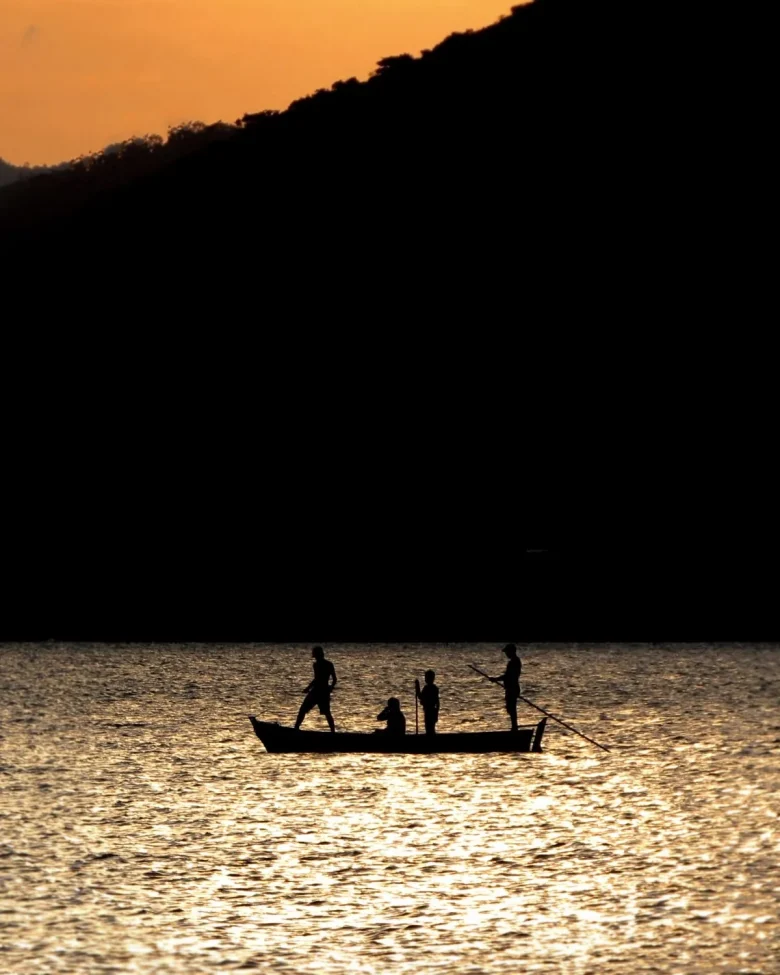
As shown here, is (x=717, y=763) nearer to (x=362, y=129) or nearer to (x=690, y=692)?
(x=690, y=692)

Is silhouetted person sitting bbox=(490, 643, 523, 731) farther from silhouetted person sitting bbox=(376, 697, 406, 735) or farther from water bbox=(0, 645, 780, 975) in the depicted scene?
silhouetted person sitting bbox=(376, 697, 406, 735)

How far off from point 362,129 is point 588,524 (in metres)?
57.7

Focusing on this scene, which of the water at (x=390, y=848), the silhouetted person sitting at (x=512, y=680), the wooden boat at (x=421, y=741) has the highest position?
the silhouetted person sitting at (x=512, y=680)

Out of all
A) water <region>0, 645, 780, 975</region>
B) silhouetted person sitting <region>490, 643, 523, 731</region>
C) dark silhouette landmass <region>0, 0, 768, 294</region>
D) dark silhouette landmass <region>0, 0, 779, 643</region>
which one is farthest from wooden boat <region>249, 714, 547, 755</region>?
dark silhouette landmass <region>0, 0, 768, 294</region>

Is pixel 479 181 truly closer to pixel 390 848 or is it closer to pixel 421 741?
pixel 421 741

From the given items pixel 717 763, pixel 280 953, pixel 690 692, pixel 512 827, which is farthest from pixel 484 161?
pixel 280 953

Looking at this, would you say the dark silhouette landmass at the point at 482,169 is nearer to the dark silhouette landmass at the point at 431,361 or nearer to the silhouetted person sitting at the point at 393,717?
the dark silhouette landmass at the point at 431,361

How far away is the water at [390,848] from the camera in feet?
79.0

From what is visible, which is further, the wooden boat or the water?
the wooden boat

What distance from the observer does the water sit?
24.1 metres

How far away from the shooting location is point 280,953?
23.7 m

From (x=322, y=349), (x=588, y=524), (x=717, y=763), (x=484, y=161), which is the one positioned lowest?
(x=717, y=763)

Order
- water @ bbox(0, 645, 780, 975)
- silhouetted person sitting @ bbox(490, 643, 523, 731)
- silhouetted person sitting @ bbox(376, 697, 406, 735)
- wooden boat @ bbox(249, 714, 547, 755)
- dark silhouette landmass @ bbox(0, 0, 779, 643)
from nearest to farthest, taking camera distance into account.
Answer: water @ bbox(0, 645, 780, 975)
silhouetted person sitting @ bbox(376, 697, 406, 735)
wooden boat @ bbox(249, 714, 547, 755)
silhouetted person sitting @ bbox(490, 643, 523, 731)
dark silhouette landmass @ bbox(0, 0, 779, 643)

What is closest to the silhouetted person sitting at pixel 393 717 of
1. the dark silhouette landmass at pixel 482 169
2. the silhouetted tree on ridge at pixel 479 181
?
the silhouetted tree on ridge at pixel 479 181
